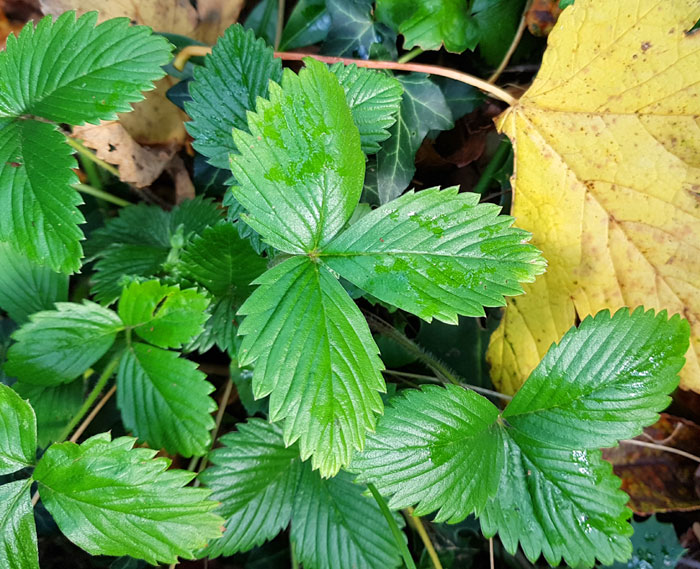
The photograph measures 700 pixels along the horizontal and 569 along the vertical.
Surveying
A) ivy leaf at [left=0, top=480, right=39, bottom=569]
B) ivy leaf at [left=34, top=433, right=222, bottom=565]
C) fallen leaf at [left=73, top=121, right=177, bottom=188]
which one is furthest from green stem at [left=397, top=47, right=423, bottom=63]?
ivy leaf at [left=0, top=480, right=39, bottom=569]

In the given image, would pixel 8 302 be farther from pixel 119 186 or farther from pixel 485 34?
pixel 485 34

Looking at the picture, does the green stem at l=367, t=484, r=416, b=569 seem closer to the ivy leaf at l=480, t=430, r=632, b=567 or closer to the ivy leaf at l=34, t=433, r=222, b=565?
the ivy leaf at l=480, t=430, r=632, b=567

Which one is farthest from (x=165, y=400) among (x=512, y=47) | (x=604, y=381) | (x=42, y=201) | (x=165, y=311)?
(x=512, y=47)

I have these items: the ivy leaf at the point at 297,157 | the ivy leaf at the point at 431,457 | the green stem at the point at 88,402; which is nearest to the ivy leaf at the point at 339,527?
the ivy leaf at the point at 431,457

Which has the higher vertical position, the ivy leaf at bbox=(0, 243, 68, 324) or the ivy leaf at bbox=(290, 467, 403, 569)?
the ivy leaf at bbox=(0, 243, 68, 324)

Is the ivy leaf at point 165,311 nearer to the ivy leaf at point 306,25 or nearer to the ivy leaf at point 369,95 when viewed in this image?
the ivy leaf at point 369,95

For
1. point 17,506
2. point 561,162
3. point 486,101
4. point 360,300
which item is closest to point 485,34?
point 486,101
